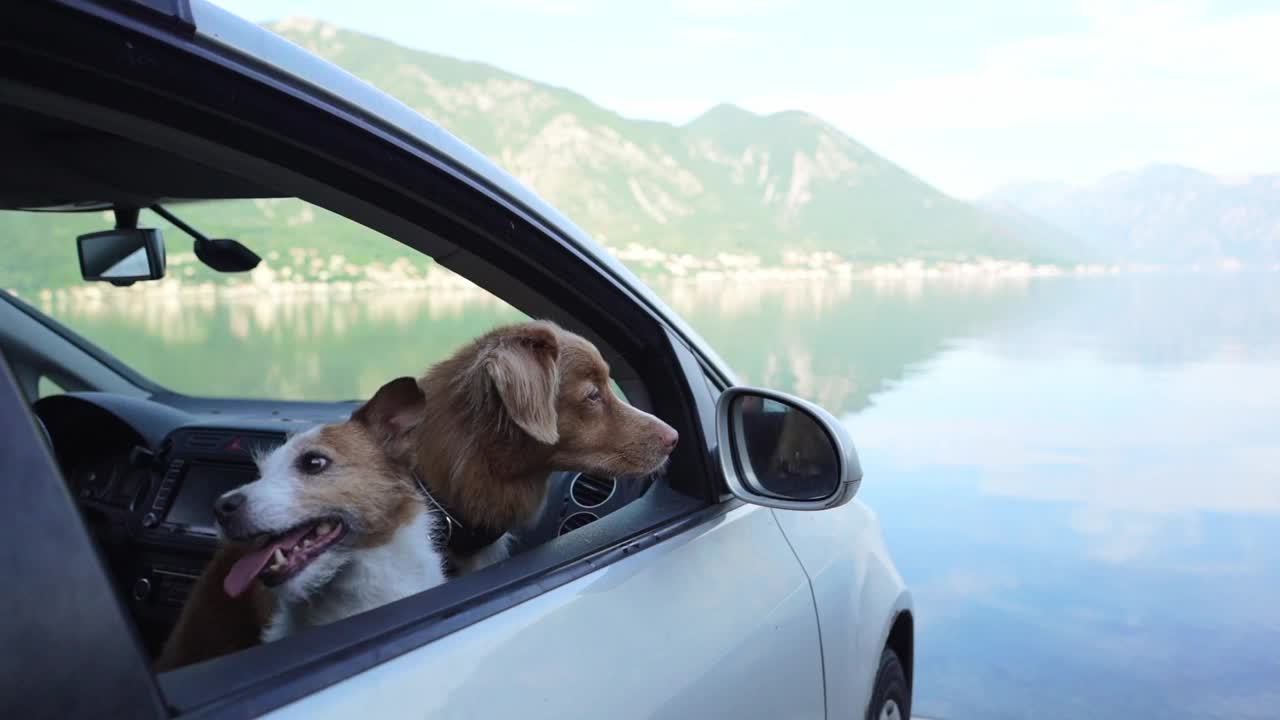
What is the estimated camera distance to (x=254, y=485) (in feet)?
5.32

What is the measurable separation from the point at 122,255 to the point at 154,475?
778 millimetres

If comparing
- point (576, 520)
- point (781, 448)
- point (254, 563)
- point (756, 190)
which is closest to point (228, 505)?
point (254, 563)

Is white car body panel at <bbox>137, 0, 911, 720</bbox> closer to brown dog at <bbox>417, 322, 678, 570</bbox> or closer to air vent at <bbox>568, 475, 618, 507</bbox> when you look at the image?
brown dog at <bbox>417, 322, 678, 570</bbox>

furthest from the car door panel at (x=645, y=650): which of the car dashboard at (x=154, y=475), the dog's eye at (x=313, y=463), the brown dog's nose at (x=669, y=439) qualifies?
the car dashboard at (x=154, y=475)

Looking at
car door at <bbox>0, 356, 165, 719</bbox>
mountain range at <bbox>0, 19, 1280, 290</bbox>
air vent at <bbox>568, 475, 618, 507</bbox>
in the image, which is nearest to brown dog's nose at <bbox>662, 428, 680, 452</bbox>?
air vent at <bbox>568, 475, 618, 507</bbox>

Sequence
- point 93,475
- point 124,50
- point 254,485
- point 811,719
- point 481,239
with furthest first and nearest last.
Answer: point 93,475, point 811,719, point 481,239, point 254,485, point 124,50

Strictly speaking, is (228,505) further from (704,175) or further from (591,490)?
(704,175)

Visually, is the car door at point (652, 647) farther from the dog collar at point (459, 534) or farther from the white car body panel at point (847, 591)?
the dog collar at point (459, 534)

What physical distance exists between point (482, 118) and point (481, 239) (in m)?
150

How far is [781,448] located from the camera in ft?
7.91

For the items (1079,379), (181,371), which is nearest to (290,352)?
Answer: (181,371)

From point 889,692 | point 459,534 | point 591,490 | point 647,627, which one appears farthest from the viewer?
point 889,692

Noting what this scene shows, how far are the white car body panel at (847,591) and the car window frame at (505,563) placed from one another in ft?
1.18

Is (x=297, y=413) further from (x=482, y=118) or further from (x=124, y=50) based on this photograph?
(x=482, y=118)
